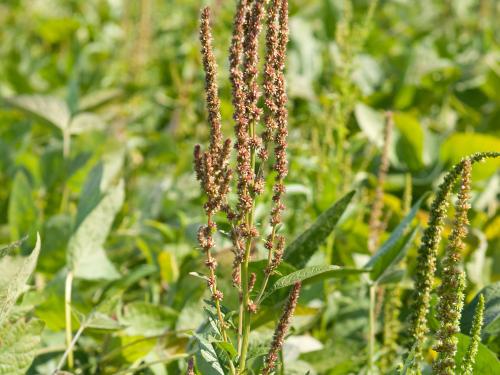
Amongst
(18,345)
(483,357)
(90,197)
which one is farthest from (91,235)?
(483,357)

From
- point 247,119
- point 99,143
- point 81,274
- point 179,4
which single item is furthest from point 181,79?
point 247,119

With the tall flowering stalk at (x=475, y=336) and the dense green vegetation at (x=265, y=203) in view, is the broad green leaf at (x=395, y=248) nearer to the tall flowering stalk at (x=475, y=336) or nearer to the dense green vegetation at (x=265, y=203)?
the dense green vegetation at (x=265, y=203)

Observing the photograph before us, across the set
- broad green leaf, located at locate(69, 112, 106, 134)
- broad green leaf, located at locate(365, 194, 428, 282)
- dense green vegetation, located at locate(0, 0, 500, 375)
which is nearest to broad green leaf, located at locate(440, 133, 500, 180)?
dense green vegetation, located at locate(0, 0, 500, 375)

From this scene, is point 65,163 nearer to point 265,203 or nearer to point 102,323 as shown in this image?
point 265,203

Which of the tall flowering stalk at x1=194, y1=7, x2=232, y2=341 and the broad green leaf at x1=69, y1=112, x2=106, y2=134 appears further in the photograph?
the broad green leaf at x1=69, y1=112, x2=106, y2=134

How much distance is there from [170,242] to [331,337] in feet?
1.96

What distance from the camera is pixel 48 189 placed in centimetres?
286

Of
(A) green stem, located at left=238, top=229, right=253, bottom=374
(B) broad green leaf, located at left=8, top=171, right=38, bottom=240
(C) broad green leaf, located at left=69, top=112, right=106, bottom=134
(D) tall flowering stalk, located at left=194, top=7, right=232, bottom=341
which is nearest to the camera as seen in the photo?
(D) tall flowering stalk, located at left=194, top=7, right=232, bottom=341

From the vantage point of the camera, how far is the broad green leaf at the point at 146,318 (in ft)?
6.41

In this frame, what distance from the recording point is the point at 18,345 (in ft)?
5.40

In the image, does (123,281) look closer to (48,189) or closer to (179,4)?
(48,189)

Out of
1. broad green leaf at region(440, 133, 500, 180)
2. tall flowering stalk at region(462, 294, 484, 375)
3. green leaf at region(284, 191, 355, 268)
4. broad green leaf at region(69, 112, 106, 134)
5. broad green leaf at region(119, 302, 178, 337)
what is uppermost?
broad green leaf at region(69, 112, 106, 134)

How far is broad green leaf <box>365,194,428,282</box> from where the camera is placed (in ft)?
5.67

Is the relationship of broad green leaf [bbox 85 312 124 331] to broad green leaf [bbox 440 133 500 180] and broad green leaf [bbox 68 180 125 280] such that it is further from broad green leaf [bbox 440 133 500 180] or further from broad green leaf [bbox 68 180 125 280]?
broad green leaf [bbox 440 133 500 180]
